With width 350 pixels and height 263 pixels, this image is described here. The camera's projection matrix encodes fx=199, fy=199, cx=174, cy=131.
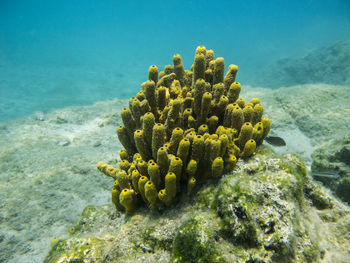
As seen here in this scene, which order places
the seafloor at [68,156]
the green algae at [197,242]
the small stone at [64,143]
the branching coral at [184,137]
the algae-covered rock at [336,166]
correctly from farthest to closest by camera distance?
the small stone at [64,143] < the algae-covered rock at [336,166] < the seafloor at [68,156] < the branching coral at [184,137] < the green algae at [197,242]

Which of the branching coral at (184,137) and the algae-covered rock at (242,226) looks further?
the branching coral at (184,137)

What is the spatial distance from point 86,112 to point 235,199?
7798mm

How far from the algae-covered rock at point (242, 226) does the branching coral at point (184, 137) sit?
177 mm

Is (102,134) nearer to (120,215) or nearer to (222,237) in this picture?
(120,215)

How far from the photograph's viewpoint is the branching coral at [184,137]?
2.06 meters

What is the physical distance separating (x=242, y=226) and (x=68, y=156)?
4619mm

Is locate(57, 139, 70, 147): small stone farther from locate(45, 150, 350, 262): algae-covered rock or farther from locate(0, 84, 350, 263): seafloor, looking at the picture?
locate(45, 150, 350, 262): algae-covered rock

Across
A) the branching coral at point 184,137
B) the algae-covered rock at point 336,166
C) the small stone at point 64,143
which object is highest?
the branching coral at point 184,137

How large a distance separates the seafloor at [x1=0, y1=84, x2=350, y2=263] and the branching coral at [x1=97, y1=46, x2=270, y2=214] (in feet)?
2.62

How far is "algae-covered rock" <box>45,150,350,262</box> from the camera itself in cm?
152

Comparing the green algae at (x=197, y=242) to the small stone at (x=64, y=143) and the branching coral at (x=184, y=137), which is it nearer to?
the branching coral at (x=184, y=137)

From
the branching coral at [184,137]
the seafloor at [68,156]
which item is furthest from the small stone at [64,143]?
the branching coral at [184,137]

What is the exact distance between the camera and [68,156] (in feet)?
16.2

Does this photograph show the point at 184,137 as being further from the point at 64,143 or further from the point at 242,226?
the point at 64,143
